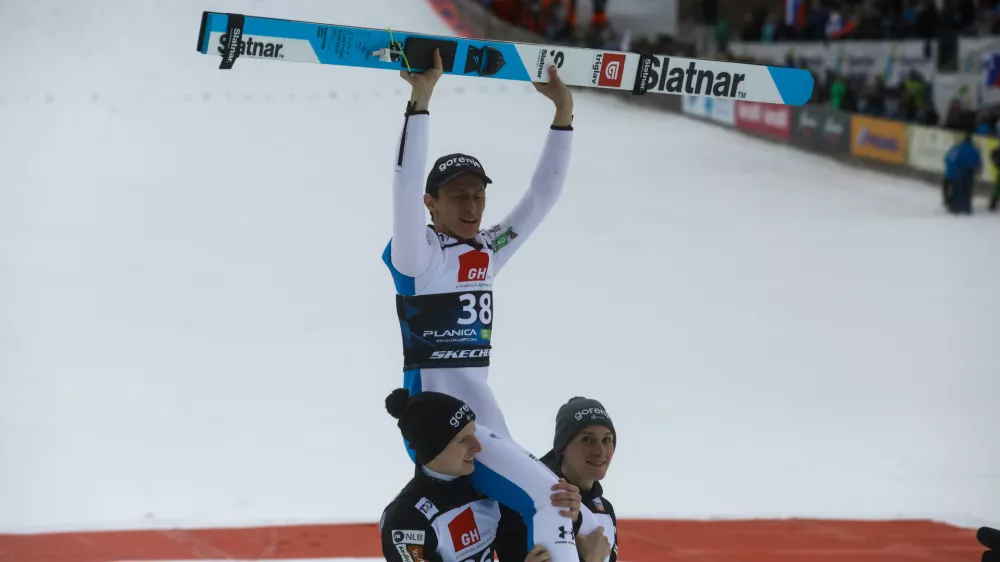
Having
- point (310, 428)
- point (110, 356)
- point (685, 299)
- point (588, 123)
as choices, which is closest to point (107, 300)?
point (110, 356)

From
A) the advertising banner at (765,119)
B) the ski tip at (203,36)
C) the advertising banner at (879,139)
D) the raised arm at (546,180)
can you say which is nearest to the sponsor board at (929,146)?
the advertising banner at (879,139)

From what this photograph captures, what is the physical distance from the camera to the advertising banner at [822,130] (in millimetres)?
15516

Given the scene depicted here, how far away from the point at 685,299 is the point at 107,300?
451cm

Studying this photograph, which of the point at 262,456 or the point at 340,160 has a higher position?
the point at 340,160

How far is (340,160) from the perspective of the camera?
13883 mm

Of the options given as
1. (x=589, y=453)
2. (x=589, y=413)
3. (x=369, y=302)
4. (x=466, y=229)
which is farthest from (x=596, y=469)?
(x=369, y=302)

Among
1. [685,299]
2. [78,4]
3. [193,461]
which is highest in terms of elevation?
[78,4]

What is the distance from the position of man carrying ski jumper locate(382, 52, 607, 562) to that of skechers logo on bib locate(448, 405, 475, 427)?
0.33ft

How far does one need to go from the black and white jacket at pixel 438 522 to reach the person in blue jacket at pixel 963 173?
10.8 m

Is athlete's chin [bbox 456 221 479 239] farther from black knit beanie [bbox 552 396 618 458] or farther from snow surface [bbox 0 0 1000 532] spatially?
snow surface [bbox 0 0 1000 532]

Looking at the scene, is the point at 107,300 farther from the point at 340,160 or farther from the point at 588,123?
the point at 588,123

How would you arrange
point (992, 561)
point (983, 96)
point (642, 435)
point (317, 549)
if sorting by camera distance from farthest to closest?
point (983, 96) < point (642, 435) < point (317, 549) < point (992, 561)

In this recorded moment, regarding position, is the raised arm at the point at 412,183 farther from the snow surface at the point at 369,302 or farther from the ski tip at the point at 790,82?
the snow surface at the point at 369,302

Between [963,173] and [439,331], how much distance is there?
1083cm
